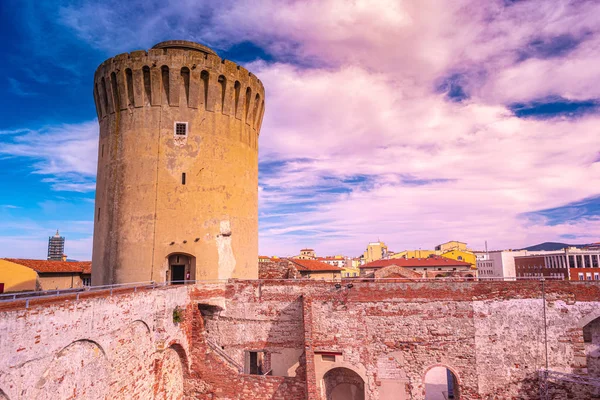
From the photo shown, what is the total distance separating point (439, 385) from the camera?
2103cm

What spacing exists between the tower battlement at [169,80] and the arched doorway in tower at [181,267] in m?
6.91

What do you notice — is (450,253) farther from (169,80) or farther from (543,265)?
(169,80)

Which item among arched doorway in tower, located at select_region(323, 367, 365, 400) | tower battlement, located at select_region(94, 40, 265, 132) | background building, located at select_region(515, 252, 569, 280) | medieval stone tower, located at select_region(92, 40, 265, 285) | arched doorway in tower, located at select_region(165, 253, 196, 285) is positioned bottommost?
arched doorway in tower, located at select_region(323, 367, 365, 400)

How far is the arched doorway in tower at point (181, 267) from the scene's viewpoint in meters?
16.6

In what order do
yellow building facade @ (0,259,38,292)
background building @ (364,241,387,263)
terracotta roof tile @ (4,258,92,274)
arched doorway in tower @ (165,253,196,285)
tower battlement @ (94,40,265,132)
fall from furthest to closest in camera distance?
background building @ (364,241,387,263) → terracotta roof tile @ (4,258,92,274) → yellow building facade @ (0,259,38,292) → tower battlement @ (94,40,265,132) → arched doorway in tower @ (165,253,196,285)

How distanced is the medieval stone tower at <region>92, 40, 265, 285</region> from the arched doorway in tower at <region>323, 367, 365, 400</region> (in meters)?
6.13

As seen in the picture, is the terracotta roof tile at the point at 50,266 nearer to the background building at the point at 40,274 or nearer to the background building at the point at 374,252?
the background building at the point at 40,274

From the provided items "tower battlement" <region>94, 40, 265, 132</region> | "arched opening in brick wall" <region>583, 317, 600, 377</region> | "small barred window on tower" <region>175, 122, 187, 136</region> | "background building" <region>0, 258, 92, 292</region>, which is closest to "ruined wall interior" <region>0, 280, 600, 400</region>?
"arched opening in brick wall" <region>583, 317, 600, 377</region>

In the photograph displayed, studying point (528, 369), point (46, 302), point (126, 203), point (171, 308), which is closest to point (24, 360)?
point (46, 302)

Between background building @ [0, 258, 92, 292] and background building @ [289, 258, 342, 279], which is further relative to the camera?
background building @ [289, 258, 342, 279]

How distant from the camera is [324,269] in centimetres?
3847

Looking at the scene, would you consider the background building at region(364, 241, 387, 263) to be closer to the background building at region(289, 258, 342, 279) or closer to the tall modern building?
the background building at region(289, 258, 342, 279)

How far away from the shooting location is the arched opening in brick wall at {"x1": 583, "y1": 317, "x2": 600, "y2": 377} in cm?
1422

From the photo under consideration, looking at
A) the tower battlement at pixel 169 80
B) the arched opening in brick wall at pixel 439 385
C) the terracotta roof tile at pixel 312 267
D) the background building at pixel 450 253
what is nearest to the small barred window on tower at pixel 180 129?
the tower battlement at pixel 169 80
